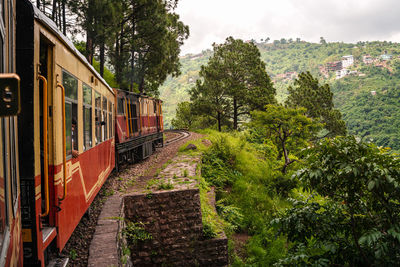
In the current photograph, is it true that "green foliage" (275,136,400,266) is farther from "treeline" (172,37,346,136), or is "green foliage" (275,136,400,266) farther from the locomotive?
"treeline" (172,37,346,136)

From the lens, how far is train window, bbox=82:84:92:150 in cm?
481

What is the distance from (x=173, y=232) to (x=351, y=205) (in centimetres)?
426

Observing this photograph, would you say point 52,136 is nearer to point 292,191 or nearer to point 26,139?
point 26,139

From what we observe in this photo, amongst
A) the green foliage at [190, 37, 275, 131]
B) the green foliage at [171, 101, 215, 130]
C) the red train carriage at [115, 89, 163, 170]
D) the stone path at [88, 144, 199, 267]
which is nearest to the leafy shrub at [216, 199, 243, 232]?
the stone path at [88, 144, 199, 267]

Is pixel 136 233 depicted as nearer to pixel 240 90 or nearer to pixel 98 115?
pixel 98 115

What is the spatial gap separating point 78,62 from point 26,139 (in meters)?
2.13

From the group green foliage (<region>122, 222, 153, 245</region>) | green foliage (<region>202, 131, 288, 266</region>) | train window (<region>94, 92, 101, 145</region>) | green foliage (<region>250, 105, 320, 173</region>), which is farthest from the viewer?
green foliage (<region>250, 105, 320, 173</region>)

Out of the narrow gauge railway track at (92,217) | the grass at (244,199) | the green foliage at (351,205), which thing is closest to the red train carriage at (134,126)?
the narrow gauge railway track at (92,217)

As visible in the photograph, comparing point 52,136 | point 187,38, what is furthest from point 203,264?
point 187,38

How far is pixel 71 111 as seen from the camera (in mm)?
4020

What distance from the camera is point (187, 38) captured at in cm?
2348

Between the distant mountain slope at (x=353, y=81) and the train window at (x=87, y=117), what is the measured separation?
4.09 meters

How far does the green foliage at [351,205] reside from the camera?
3.26 meters

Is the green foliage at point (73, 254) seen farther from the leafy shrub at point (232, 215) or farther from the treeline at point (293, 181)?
the leafy shrub at point (232, 215)
